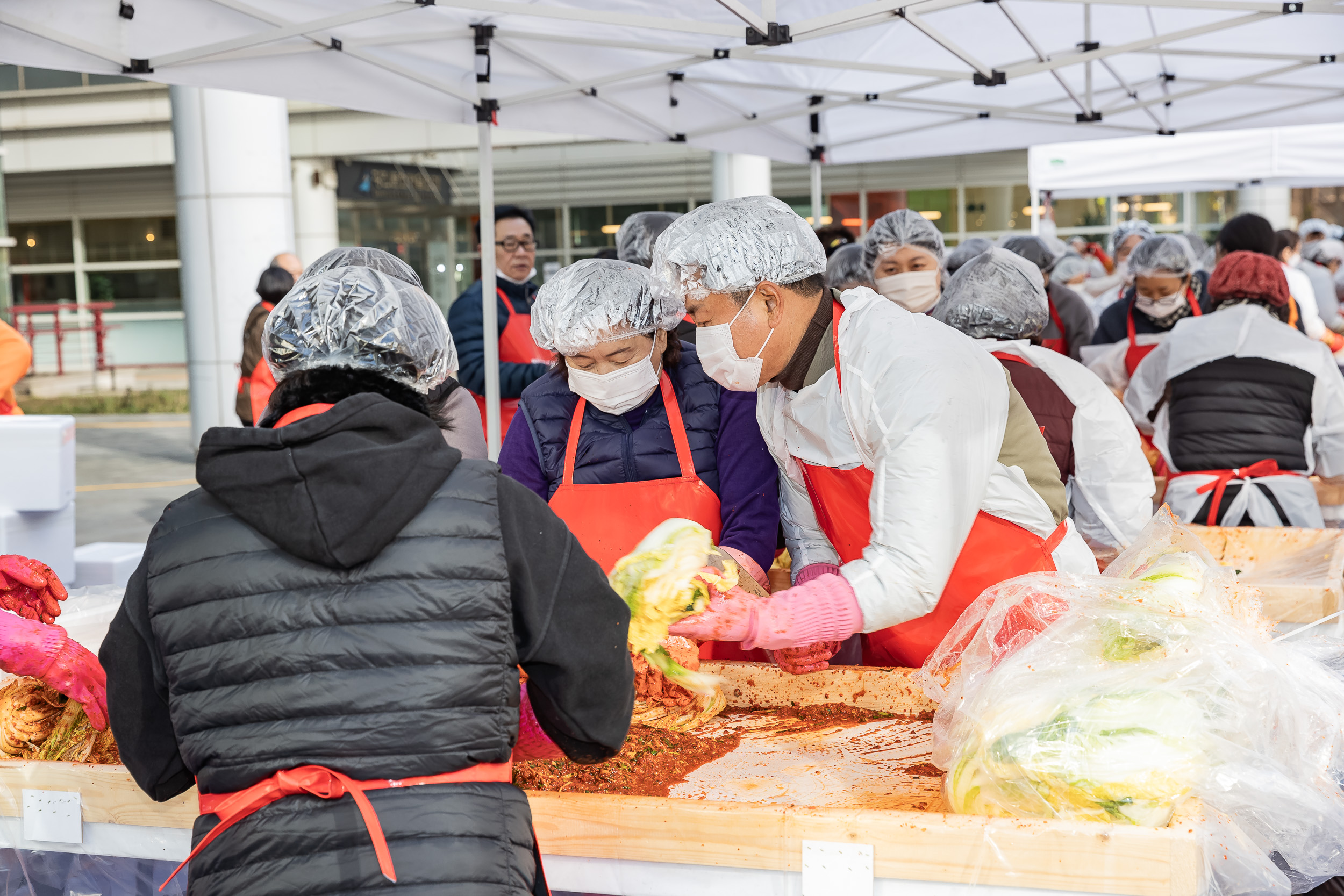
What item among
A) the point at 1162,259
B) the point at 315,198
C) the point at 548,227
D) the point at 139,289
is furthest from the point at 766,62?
the point at 139,289

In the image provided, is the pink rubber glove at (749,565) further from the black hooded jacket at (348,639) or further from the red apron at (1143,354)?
the red apron at (1143,354)

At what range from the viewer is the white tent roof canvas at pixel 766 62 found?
12.7 feet

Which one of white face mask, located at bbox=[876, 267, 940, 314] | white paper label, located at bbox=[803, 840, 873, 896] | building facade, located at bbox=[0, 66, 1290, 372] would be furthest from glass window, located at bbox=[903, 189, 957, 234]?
white paper label, located at bbox=[803, 840, 873, 896]

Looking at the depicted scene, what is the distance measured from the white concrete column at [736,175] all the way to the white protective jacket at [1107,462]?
10226 millimetres

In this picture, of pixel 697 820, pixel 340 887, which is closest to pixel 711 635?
pixel 697 820

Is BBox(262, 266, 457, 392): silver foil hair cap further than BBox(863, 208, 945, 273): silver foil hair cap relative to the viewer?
No

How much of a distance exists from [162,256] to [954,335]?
2358 centimetres

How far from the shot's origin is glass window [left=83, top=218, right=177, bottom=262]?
2242 centimetres

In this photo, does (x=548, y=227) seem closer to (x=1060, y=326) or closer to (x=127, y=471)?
(x=127, y=471)

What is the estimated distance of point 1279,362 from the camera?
4.22 meters

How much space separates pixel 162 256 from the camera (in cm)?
2283

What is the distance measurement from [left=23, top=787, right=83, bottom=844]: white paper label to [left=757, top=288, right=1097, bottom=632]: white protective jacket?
157 centimetres

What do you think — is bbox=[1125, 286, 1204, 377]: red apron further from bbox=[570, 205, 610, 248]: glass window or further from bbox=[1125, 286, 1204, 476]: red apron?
bbox=[570, 205, 610, 248]: glass window

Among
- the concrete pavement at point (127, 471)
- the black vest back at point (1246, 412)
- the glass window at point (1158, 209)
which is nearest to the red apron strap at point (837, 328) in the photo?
the black vest back at point (1246, 412)
